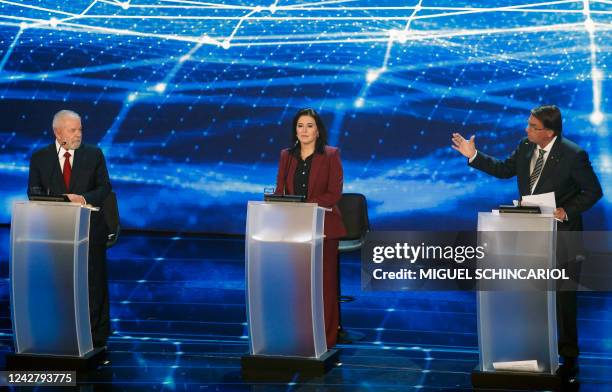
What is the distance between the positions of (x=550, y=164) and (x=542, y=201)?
0.90 feet

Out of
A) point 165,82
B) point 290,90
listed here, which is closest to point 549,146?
point 290,90

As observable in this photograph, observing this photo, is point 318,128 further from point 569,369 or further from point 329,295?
point 569,369

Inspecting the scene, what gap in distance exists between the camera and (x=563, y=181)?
465 cm

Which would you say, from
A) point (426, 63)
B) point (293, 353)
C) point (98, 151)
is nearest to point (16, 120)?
point (426, 63)

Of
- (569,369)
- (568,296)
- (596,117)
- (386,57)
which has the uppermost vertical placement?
(386,57)

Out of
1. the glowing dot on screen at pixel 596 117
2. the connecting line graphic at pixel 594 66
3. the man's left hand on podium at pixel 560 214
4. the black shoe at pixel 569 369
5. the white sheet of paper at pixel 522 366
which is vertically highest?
the connecting line graphic at pixel 594 66

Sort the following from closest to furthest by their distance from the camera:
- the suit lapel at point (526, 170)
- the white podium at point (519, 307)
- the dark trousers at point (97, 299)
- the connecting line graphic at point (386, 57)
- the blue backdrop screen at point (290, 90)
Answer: the white podium at point (519, 307)
the suit lapel at point (526, 170)
the dark trousers at point (97, 299)
the blue backdrop screen at point (290, 90)
the connecting line graphic at point (386, 57)

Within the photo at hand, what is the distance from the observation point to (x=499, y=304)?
4238 mm

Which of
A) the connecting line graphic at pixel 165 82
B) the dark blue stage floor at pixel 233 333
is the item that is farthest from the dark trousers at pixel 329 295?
the connecting line graphic at pixel 165 82

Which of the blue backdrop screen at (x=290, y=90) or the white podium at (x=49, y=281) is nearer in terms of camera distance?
the white podium at (x=49, y=281)

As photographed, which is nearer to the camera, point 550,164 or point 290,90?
point 550,164

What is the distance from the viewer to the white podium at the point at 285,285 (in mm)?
4457

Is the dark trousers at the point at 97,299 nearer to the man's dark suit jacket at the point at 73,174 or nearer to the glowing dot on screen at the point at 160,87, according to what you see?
the man's dark suit jacket at the point at 73,174

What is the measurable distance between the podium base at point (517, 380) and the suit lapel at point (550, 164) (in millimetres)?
950
